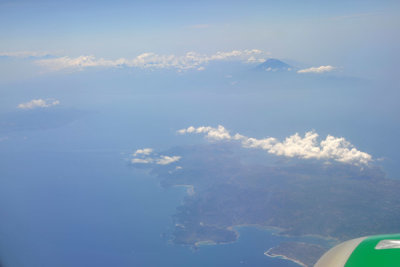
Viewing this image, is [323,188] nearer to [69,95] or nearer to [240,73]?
[240,73]

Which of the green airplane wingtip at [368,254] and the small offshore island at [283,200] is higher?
the green airplane wingtip at [368,254]

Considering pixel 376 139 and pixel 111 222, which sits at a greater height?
pixel 376 139

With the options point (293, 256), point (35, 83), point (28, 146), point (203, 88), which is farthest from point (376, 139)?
point (35, 83)

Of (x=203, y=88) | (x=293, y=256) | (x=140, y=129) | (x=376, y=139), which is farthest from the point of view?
(x=203, y=88)

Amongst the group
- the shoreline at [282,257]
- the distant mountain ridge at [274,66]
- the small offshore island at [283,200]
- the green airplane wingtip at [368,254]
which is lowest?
the shoreline at [282,257]

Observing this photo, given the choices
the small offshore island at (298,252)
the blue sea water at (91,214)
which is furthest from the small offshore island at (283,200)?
the blue sea water at (91,214)

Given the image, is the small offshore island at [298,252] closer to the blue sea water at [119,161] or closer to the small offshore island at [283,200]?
the small offshore island at [283,200]

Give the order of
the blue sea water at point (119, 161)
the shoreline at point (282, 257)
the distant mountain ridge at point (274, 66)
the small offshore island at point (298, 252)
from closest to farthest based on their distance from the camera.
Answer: the shoreline at point (282, 257), the small offshore island at point (298, 252), the blue sea water at point (119, 161), the distant mountain ridge at point (274, 66)
